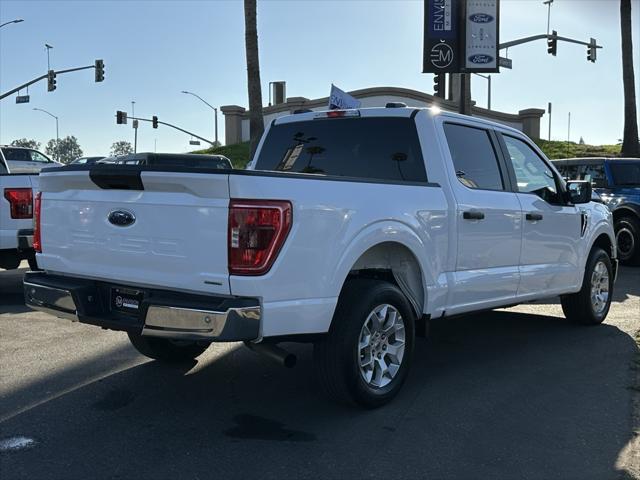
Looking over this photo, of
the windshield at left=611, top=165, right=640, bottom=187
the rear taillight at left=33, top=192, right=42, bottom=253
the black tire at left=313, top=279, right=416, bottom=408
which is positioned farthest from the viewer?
the windshield at left=611, top=165, right=640, bottom=187

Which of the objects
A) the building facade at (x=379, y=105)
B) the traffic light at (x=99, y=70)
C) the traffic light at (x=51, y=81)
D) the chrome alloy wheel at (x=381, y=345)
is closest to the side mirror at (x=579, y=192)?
the chrome alloy wheel at (x=381, y=345)

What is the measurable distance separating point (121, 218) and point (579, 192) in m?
4.63

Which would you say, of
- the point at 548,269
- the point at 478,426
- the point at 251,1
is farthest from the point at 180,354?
the point at 251,1

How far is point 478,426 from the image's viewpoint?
415cm

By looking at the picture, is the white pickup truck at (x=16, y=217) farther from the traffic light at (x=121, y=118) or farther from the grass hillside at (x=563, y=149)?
the traffic light at (x=121, y=118)

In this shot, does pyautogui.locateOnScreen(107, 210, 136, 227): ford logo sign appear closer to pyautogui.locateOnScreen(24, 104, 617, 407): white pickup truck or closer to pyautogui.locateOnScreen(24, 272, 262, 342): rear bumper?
pyautogui.locateOnScreen(24, 104, 617, 407): white pickup truck

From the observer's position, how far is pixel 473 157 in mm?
5422

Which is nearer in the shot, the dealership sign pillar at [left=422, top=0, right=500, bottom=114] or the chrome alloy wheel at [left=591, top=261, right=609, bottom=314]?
the chrome alloy wheel at [left=591, top=261, right=609, bottom=314]

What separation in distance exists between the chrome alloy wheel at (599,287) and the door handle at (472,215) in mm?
2508

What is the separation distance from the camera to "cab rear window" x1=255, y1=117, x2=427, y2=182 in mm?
5121

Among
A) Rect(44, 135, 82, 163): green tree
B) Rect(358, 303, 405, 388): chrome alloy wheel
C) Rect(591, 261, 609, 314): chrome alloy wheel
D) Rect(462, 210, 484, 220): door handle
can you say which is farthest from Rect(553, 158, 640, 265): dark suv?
Rect(44, 135, 82, 163): green tree

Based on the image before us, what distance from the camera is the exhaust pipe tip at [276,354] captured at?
3.89m

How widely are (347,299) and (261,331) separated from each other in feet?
2.55

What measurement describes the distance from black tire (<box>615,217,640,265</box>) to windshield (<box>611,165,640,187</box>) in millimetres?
736
